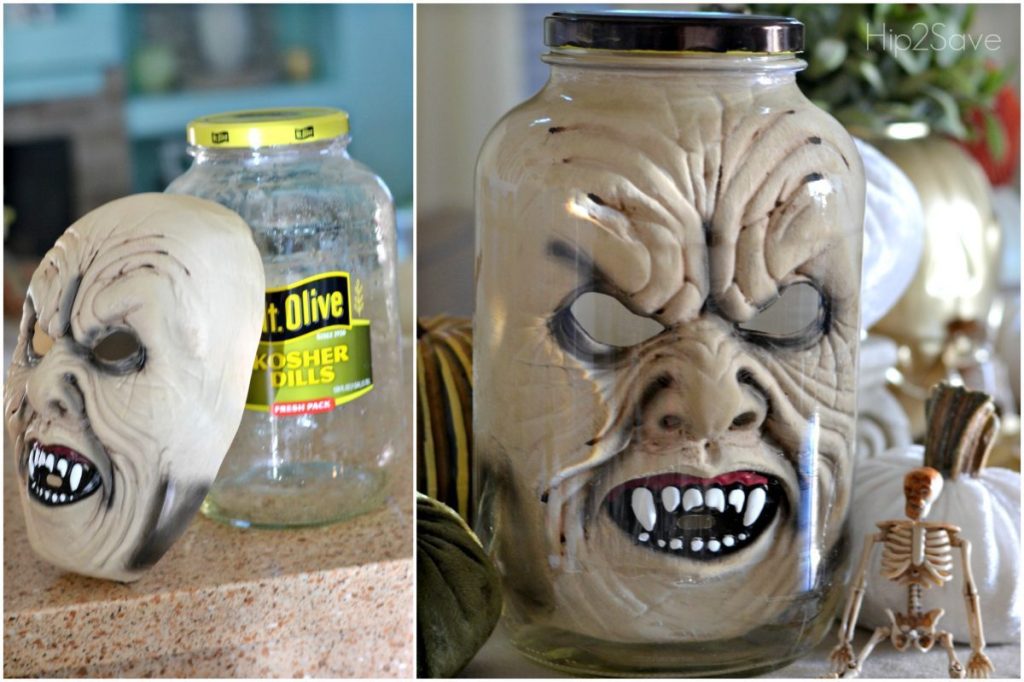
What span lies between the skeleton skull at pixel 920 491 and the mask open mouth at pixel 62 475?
322mm

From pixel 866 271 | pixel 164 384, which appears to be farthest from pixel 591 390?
pixel 866 271

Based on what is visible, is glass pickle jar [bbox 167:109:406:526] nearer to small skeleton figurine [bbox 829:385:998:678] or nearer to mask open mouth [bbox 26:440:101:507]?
mask open mouth [bbox 26:440:101:507]

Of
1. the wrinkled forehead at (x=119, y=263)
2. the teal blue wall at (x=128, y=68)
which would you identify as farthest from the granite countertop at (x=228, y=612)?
the teal blue wall at (x=128, y=68)

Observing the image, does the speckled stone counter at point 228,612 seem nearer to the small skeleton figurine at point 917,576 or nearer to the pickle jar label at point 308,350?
the pickle jar label at point 308,350

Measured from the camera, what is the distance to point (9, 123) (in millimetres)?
2332

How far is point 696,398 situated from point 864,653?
137mm

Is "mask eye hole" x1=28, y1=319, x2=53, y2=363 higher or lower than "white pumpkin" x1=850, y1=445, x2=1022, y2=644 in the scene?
higher

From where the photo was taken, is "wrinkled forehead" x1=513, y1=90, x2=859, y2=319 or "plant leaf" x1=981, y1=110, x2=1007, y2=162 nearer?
"wrinkled forehead" x1=513, y1=90, x2=859, y2=319

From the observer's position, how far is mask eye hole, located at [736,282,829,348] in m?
0.46

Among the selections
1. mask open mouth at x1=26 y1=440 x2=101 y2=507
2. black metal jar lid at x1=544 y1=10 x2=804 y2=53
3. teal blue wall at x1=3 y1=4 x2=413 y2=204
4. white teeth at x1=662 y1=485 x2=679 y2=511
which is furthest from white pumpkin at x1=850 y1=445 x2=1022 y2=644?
teal blue wall at x1=3 y1=4 x2=413 y2=204

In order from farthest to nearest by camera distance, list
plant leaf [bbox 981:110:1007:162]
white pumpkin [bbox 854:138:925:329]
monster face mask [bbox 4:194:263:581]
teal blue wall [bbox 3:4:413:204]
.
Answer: teal blue wall [bbox 3:4:413:204] < plant leaf [bbox 981:110:1007:162] < white pumpkin [bbox 854:138:925:329] < monster face mask [bbox 4:194:263:581]

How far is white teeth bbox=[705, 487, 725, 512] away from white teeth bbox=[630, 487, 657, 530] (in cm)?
2

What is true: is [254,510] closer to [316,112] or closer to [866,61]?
[316,112]

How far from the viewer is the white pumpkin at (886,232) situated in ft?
2.23
